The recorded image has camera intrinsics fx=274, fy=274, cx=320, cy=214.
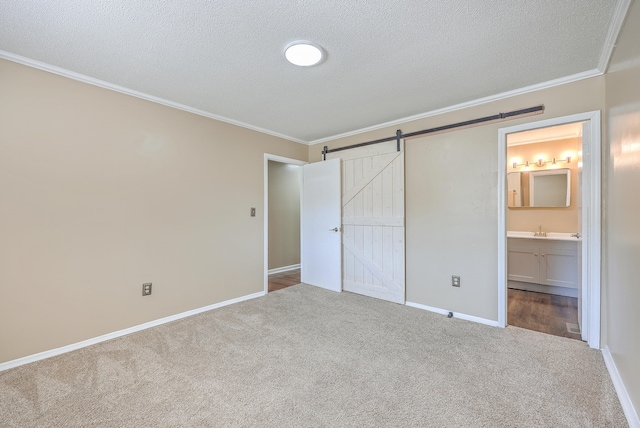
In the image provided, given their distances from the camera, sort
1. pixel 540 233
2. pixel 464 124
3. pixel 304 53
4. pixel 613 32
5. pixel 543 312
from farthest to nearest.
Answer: pixel 540 233, pixel 543 312, pixel 464 124, pixel 304 53, pixel 613 32

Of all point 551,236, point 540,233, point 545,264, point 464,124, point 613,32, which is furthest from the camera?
point 540,233

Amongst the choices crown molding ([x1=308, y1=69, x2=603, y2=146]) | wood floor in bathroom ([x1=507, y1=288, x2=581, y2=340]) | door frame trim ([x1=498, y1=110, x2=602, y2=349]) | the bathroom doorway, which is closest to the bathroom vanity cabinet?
the bathroom doorway

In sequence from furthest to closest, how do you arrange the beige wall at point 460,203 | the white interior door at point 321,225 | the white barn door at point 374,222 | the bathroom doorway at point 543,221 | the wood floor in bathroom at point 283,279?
the wood floor in bathroom at point 283,279, the white interior door at point 321,225, the bathroom doorway at point 543,221, the white barn door at point 374,222, the beige wall at point 460,203

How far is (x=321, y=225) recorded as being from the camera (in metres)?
4.30

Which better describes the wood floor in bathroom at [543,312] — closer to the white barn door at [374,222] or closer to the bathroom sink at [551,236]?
the bathroom sink at [551,236]

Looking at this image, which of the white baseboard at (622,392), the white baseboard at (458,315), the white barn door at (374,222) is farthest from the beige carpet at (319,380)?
the white barn door at (374,222)

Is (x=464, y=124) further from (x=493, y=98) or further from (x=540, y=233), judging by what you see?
(x=540, y=233)

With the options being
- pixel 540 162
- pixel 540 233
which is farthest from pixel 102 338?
pixel 540 162

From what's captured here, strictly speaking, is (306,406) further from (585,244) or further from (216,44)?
(585,244)

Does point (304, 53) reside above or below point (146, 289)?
above

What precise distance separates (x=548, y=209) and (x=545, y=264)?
0.96m

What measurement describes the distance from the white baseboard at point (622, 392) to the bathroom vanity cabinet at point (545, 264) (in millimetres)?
1960

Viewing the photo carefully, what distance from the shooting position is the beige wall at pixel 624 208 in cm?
148

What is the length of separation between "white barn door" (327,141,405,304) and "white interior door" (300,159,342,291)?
0.12m
